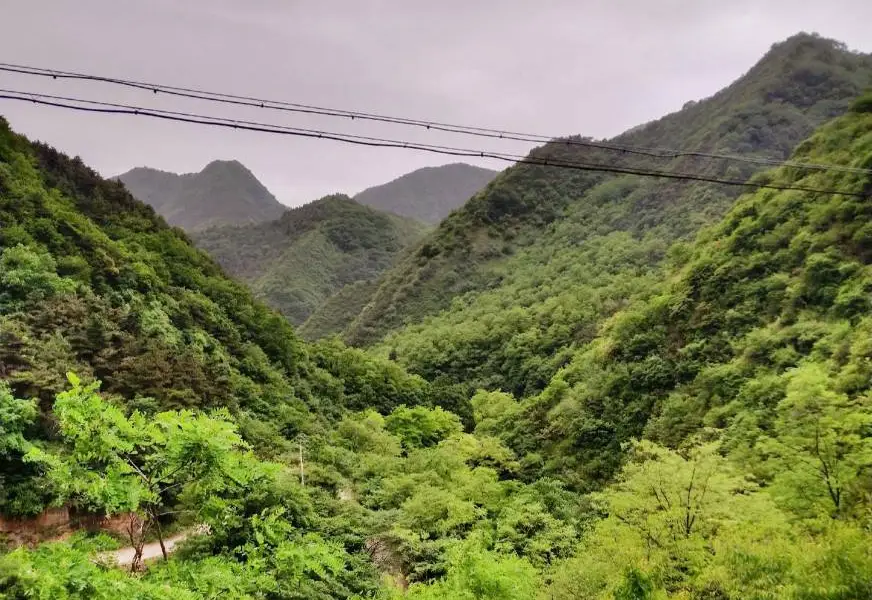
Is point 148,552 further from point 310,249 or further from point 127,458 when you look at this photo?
point 310,249

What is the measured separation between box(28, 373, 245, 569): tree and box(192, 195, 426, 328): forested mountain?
11453cm

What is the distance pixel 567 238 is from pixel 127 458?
88942 millimetres

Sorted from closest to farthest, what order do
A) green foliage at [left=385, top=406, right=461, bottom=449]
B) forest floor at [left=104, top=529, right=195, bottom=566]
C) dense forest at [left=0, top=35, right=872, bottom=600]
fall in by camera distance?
1. dense forest at [left=0, top=35, right=872, bottom=600]
2. forest floor at [left=104, top=529, right=195, bottom=566]
3. green foliage at [left=385, top=406, right=461, bottom=449]

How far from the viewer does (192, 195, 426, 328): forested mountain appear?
13375 centimetres

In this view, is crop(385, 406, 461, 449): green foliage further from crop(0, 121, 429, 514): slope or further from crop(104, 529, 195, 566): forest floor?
crop(104, 529, 195, 566): forest floor

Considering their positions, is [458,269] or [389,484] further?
[458,269]

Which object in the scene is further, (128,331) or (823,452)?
(128,331)

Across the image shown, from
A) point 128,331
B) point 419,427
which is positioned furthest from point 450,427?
point 128,331

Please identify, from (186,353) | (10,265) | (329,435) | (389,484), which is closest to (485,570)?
(389,484)

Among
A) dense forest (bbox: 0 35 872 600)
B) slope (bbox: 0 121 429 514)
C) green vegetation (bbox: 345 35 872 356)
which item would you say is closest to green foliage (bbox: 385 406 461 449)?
dense forest (bbox: 0 35 872 600)

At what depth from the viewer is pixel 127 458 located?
34.2 ft

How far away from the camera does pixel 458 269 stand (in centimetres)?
9869

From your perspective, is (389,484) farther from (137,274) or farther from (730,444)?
(137,274)

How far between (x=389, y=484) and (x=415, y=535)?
3.80 meters
